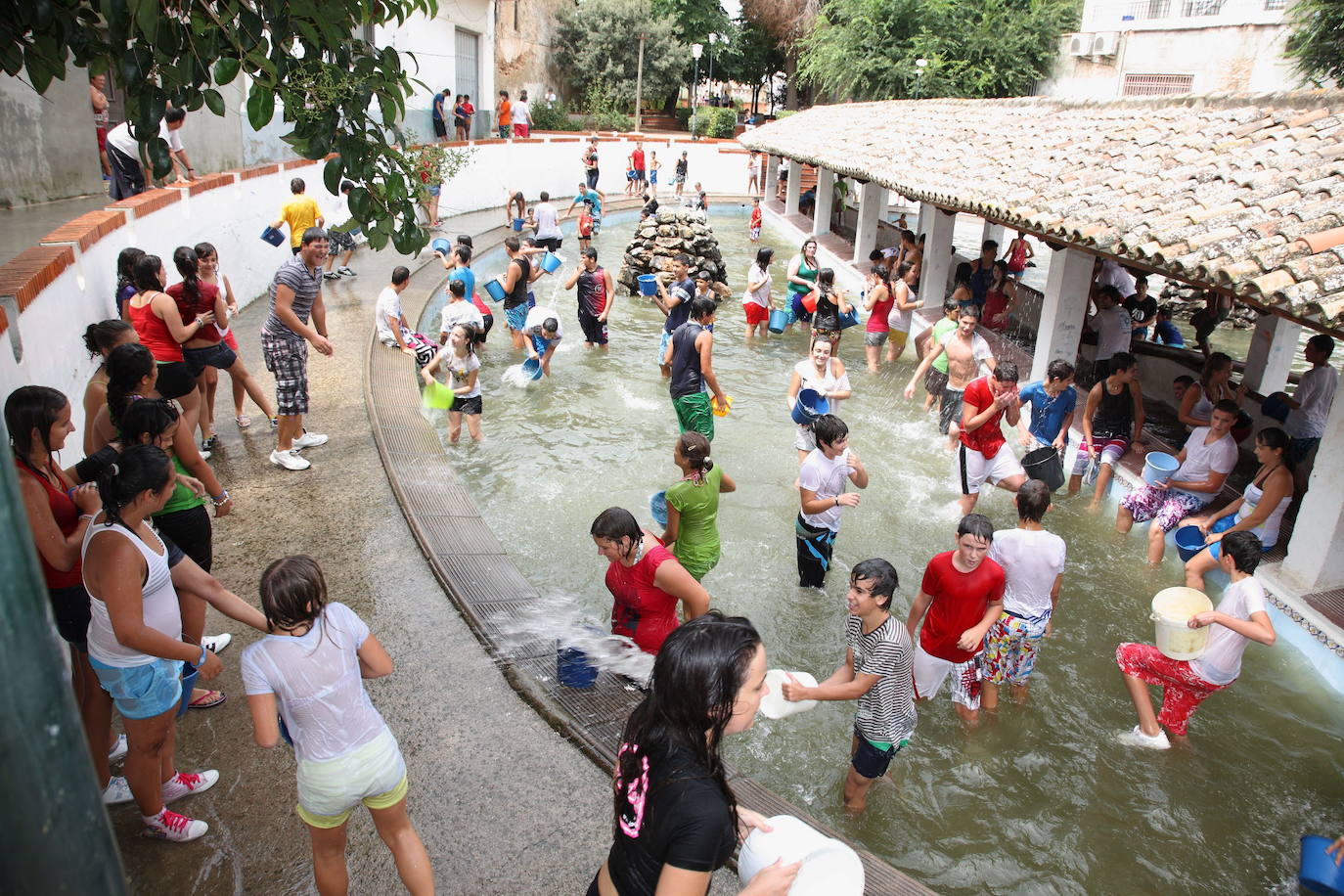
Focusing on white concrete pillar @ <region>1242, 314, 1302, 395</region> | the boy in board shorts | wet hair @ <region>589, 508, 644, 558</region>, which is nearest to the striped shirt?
the boy in board shorts

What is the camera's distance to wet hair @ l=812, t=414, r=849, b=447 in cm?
586

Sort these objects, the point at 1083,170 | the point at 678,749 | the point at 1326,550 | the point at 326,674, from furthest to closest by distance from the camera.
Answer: the point at 1083,170 < the point at 1326,550 < the point at 326,674 < the point at 678,749

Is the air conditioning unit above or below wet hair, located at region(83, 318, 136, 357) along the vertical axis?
above

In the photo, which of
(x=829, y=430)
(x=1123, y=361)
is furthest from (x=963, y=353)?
(x=829, y=430)

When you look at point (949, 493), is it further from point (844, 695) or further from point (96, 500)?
point (96, 500)

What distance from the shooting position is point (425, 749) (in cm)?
449

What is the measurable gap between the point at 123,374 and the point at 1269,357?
464 inches

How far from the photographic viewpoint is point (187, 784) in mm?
4074

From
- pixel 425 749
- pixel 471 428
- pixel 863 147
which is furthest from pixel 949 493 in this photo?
pixel 863 147

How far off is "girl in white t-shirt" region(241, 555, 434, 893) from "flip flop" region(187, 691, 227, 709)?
66.2 inches

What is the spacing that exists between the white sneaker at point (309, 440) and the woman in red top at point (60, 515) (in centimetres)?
388

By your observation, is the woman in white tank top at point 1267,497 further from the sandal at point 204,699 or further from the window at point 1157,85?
the window at point 1157,85

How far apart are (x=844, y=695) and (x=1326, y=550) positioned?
13.7 feet

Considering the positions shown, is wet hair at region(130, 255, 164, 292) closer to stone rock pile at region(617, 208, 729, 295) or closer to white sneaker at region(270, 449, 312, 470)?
white sneaker at region(270, 449, 312, 470)
